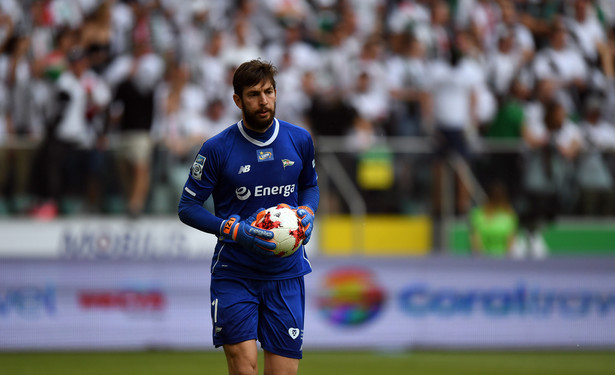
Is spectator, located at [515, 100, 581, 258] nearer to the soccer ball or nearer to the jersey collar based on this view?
the jersey collar

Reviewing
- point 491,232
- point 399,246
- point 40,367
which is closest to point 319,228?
point 399,246

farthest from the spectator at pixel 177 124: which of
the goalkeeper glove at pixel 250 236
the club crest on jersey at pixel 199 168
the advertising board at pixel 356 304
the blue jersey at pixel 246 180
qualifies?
the goalkeeper glove at pixel 250 236

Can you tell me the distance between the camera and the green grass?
1151 centimetres

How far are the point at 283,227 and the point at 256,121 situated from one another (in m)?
0.75

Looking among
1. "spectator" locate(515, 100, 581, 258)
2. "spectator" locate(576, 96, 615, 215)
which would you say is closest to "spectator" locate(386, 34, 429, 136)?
"spectator" locate(515, 100, 581, 258)

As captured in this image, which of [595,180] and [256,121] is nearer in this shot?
[256,121]

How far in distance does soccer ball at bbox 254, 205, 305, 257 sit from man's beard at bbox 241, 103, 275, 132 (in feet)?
1.87

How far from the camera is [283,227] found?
6488mm

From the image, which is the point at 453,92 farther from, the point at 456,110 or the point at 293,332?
the point at 293,332

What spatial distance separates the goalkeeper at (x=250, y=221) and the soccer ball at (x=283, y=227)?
0.08 meters

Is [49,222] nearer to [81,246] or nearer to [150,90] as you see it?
[81,246]

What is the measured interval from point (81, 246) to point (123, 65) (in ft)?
10.3

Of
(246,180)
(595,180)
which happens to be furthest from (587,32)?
(246,180)

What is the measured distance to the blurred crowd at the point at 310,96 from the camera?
1417cm
